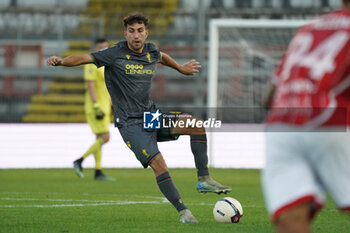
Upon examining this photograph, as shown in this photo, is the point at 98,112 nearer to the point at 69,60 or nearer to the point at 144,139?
the point at 144,139

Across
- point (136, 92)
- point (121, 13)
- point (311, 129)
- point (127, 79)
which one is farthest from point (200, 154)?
point (121, 13)

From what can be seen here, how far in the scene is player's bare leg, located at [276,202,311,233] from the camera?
9.57 ft

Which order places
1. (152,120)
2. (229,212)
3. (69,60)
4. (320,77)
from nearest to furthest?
1. (320,77)
2. (69,60)
3. (229,212)
4. (152,120)

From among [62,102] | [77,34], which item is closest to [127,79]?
[62,102]

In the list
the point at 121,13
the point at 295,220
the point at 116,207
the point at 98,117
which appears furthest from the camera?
the point at 121,13

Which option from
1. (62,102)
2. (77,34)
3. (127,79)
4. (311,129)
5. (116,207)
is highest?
(311,129)

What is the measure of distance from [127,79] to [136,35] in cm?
45

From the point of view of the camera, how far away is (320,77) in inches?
119

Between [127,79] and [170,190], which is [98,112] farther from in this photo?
[170,190]

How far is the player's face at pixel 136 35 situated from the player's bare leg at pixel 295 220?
154 inches

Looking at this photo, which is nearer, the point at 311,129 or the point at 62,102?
the point at 311,129

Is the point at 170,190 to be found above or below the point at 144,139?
below

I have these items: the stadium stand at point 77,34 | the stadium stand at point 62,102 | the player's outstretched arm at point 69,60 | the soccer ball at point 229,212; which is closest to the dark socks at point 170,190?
the soccer ball at point 229,212

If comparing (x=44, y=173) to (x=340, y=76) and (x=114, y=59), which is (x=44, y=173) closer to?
(x=114, y=59)
